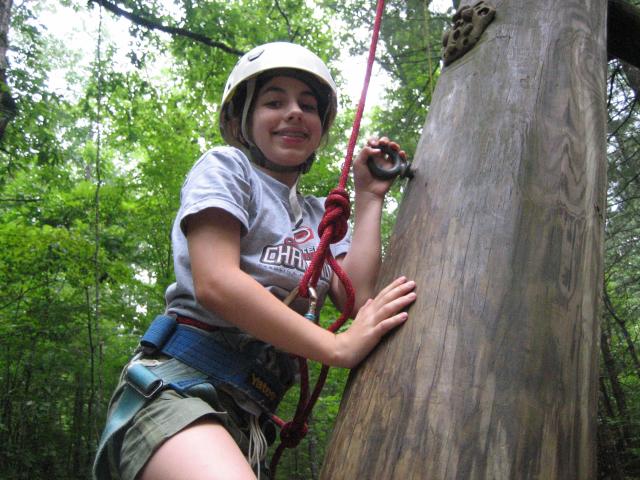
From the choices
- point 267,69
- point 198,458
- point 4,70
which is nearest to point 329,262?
point 198,458

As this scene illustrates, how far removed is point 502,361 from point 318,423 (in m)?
5.39

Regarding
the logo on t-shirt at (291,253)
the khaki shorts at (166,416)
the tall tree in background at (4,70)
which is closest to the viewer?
the khaki shorts at (166,416)

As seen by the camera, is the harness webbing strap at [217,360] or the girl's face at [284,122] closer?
the harness webbing strap at [217,360]

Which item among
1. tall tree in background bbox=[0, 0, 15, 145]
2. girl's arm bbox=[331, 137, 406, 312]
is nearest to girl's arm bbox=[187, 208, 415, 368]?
girl's arm bbox=[331, 137, 406, 312]

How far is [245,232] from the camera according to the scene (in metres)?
1.52

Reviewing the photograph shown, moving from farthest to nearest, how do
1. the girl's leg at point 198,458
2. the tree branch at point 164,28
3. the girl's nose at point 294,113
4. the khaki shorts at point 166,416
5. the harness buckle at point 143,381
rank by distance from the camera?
the tree branch at point 164,28 < the girl's nose at point 294,113 < the harness buckle at point 143,381 < the khaki shorts at point 166,416 < the girl's leg at point 198,458

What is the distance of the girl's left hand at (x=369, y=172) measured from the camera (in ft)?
5.44

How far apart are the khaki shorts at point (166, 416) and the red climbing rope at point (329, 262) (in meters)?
0.18

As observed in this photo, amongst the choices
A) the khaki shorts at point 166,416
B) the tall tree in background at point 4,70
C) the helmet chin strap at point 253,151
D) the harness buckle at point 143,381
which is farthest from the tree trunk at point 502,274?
the tall tree in background at point 4,70

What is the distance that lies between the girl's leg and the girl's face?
1067 millimetres

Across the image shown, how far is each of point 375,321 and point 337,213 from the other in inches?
15.9

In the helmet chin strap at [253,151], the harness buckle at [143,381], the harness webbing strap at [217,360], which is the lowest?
the harness buckle at [143,381]

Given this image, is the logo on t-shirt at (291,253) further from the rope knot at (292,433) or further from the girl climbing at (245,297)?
the rope knot at (292,433)

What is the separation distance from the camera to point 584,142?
1.30m
